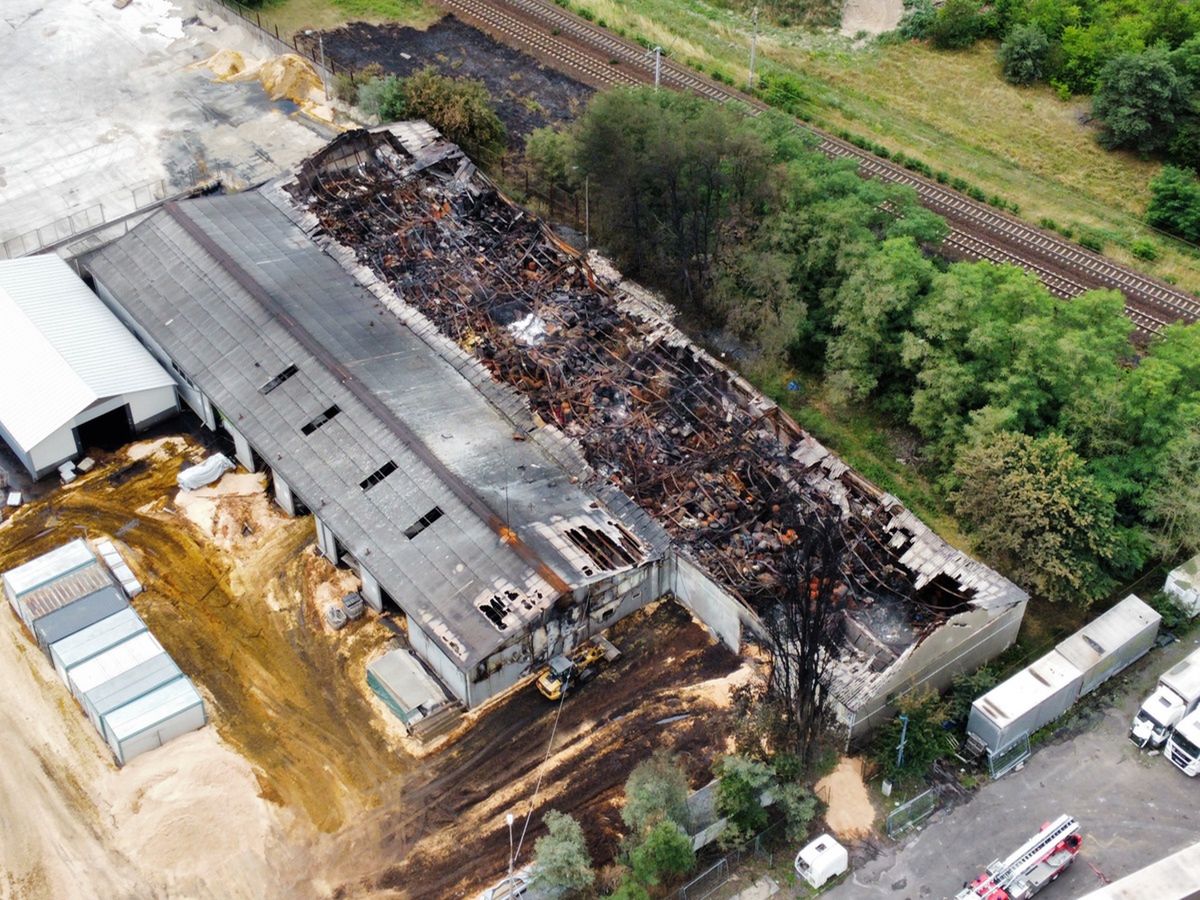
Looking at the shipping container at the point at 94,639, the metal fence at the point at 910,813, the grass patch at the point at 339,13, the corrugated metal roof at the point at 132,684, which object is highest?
the grass patch at the point at 339,13

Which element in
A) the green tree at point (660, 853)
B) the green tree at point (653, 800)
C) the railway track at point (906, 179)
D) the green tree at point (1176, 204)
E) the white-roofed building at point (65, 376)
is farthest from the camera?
the green tree at point (1176, 204)

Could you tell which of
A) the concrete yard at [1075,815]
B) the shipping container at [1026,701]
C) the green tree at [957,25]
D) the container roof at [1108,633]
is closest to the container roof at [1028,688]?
the shipping container at [1026,701]

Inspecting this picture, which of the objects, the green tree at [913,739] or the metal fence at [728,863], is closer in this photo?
the metal fence at [728,863]

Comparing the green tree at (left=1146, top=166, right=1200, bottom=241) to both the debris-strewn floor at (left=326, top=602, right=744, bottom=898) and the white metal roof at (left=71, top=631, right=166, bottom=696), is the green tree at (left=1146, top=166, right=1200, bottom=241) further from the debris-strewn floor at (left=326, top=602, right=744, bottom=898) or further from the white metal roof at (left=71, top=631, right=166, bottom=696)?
the white metal roof at (left=71, top=631, right=166, bottom=696)

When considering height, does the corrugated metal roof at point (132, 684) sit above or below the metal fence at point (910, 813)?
above

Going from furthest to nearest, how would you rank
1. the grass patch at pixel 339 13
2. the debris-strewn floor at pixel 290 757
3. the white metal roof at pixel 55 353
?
the grass patch at pixel 339 13
the white metal roof at pixel 55 353
the debris-strewn floor at pixel 290 757

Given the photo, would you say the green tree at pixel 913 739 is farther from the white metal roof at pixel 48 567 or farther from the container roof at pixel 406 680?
the white metal roof at pixel 48 567

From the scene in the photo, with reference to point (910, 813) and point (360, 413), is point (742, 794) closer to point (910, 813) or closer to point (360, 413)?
point (910, 813)

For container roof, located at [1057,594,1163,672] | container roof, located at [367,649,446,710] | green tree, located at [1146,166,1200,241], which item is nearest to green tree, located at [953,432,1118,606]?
container roof, located at [1057,594,1163,672]
